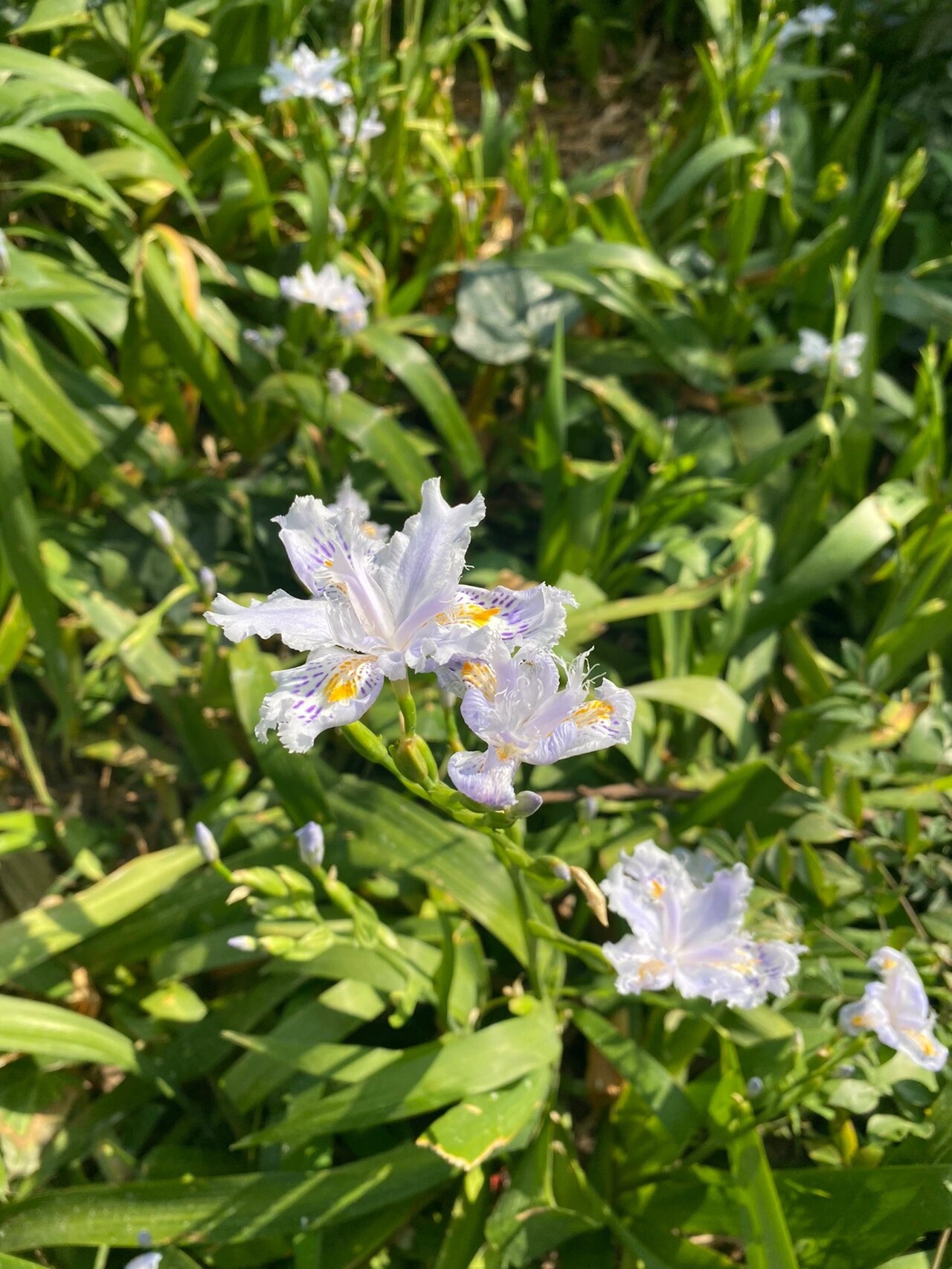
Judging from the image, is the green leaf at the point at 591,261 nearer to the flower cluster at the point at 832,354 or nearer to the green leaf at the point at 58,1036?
the flower cluster at the point at 832,354

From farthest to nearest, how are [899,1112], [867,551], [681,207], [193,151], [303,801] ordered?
[681,207] < [193,151] < [867,551] < [303,801] < [899,1112]

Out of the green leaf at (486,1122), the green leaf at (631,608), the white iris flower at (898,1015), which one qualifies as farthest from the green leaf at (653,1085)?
the green leaf at (631,608)

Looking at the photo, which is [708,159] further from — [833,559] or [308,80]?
[833,559]

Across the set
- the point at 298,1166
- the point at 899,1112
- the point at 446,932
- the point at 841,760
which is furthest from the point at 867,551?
the point at 298,1166

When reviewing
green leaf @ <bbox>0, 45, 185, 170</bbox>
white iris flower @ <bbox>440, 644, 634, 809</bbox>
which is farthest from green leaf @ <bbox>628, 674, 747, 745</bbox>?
green leaf @ <bbox>0, 45, 185, 170</bbox>

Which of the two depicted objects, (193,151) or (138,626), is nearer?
(138,626)

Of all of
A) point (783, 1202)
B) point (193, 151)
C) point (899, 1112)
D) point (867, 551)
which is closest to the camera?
point (783, 1202)

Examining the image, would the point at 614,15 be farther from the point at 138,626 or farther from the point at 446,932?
the point at 446,932
